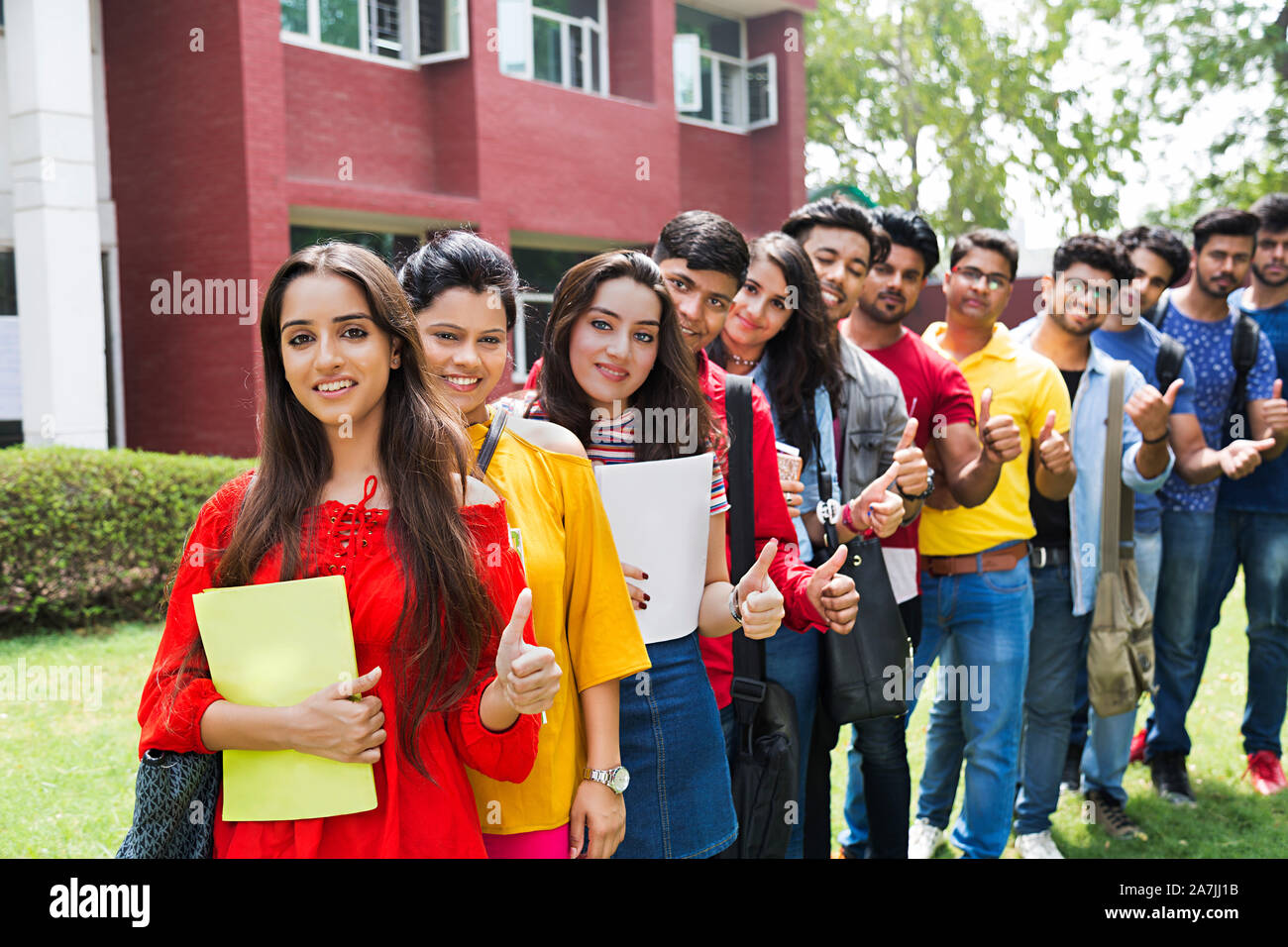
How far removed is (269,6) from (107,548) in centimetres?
550

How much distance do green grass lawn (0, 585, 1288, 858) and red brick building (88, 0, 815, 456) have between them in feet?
14.4

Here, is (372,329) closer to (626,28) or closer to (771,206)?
(626,28)

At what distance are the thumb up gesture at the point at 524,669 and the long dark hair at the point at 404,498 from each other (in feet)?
0.43

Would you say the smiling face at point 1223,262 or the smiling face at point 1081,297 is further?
the smiling face at point 1223,262

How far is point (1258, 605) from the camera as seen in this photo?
506cm

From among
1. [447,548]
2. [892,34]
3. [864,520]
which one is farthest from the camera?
[892,34]

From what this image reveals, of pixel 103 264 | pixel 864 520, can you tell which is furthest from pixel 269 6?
pixel 864 520

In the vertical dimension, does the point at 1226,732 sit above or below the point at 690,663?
below

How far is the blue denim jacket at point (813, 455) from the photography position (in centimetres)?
324

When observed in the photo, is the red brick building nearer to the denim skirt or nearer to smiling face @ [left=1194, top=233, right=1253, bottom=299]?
smiling face @ [left=1194, top=233, right=1253, bottom=299]

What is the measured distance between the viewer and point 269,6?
34.1 ft

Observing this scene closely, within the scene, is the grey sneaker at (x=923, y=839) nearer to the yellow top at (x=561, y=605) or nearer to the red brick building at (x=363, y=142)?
the yellow top at (x=561, y=605)

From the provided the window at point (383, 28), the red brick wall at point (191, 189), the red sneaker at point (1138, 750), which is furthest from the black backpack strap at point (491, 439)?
the window at point (383, 28)
